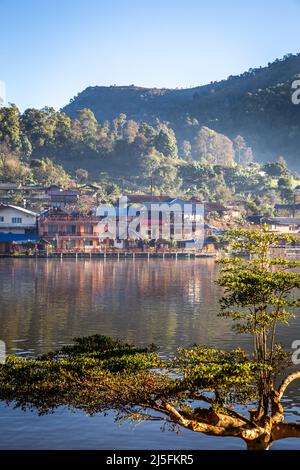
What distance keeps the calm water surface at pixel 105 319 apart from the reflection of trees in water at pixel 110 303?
0.18 feet

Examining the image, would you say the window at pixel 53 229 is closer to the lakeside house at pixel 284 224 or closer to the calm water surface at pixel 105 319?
the calm water surface at pixel 105 319

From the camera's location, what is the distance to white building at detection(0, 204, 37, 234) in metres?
89.2

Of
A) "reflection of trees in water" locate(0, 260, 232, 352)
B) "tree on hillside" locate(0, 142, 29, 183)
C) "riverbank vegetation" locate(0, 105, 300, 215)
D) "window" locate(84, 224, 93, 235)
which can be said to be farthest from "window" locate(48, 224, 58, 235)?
"riverbank vegetation" locate(0, 105, 300, 215)

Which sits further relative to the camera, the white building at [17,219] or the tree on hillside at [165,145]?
the tree on hillside at [165,145]

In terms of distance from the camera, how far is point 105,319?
133 ft

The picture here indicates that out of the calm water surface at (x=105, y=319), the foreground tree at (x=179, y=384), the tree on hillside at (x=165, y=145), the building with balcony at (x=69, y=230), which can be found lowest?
the calm water surface at (x=105, y=319)

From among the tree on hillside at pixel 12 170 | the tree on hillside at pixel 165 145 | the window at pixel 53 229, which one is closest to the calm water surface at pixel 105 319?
the window at pixel 53 229

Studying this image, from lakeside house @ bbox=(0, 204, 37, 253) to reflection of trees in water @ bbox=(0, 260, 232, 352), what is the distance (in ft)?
40.2

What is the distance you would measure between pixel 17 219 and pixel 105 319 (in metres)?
51.6

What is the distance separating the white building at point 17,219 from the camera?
89.2m

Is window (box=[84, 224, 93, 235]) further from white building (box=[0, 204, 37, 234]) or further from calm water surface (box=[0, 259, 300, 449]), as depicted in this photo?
calm water surface (box=[0, 259, 300, 449])

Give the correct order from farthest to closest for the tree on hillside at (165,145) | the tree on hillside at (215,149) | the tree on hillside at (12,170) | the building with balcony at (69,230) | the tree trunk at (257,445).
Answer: the tree on hillside at (215,149)
the tree on hillside at (165,145)
the tree on hillside at (12,170)
the building with balcony at (69,230)
the tree trunk at (257,445)

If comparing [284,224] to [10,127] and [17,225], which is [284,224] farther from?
[10,127]
